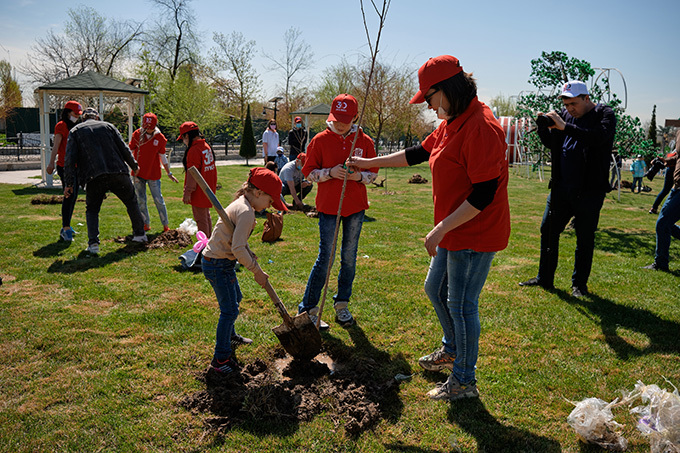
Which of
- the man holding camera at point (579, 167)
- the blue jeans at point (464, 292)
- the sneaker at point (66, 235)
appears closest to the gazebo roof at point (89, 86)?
the sneaker at point (66, 235)

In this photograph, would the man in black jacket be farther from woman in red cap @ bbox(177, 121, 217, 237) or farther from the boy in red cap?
the boy in red cap

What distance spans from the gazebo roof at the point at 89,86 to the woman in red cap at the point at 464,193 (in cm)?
1416

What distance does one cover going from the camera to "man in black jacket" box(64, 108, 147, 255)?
6.15 meters

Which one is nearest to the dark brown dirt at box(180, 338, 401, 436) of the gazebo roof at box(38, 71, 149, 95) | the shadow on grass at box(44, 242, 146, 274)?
the shadow on grass at box(44, 242, 146, 274)

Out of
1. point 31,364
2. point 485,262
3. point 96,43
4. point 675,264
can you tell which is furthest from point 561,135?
point 96,43

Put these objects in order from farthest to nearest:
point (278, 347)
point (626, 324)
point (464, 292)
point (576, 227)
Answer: point (576, 227)
point (626, 324)
point (278, 347)
point (464, 292)

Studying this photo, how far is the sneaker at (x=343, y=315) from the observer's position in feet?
14.1

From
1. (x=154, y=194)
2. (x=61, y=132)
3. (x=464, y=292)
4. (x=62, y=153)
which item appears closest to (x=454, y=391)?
(x=464, y=292)

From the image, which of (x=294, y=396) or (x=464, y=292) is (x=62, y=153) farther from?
(x=464, y=292)

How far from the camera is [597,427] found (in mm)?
2670

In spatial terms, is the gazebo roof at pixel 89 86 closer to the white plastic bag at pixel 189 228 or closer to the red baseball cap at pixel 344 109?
the white plastic bag at pixel 189 228

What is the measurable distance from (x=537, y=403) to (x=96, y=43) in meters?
43.6

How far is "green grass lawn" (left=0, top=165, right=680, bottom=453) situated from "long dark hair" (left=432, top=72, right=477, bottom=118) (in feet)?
6.67

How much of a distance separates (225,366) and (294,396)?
62 centimetres
